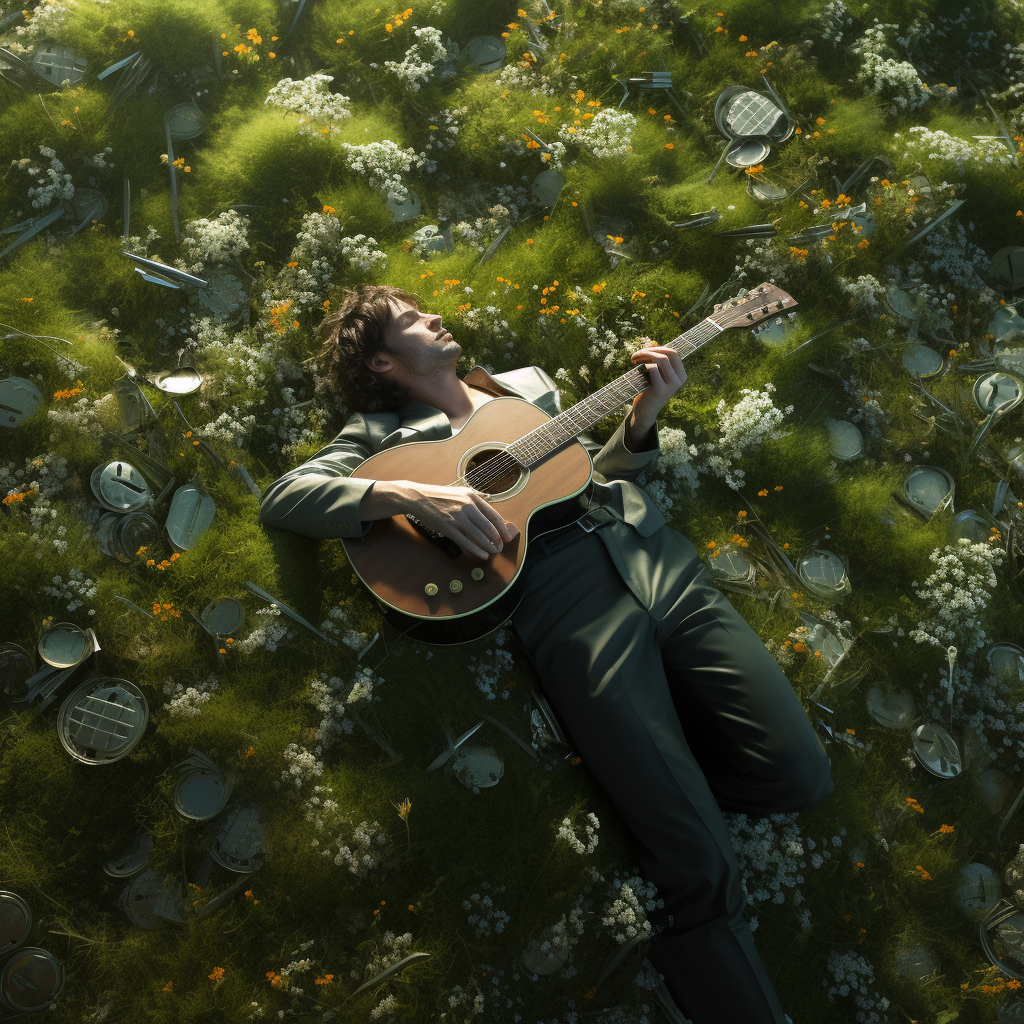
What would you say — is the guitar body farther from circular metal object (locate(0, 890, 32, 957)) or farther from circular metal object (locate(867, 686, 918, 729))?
circular metal object (locate(867, 686, 918, 729))

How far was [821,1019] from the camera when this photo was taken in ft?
10.8

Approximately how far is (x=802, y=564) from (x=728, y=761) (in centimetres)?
137

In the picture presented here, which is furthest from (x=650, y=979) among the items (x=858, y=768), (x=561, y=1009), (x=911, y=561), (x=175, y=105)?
(x=175, y=105)

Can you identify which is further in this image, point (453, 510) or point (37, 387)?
point (37, 387)

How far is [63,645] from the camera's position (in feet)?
10.8

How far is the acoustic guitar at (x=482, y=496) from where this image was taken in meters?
2.99

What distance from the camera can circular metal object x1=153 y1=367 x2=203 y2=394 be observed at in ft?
12.6

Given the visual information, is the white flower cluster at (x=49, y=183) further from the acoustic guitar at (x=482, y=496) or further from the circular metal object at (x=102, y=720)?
the circular metal object at (x=102, y=720)

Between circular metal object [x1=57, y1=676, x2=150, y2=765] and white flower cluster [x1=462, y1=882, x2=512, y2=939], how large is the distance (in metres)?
1.76

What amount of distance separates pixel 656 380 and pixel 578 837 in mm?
2289

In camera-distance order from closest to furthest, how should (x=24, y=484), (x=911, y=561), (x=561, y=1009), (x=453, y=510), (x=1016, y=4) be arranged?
(x=453, y=510) → (x=561, y=1009) → (x=24, y=484) → (x=911, y=561) → (x=1016, y=4)

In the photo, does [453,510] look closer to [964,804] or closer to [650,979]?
[650,979]

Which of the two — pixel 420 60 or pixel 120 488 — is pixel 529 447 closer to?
pixel 120 488

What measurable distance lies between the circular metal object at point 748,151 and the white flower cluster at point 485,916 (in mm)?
4894
